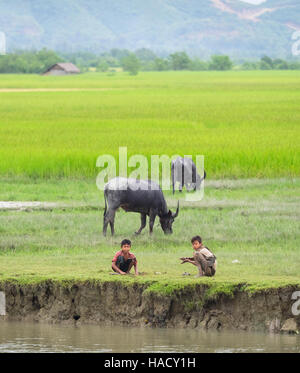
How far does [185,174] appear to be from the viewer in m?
18.5

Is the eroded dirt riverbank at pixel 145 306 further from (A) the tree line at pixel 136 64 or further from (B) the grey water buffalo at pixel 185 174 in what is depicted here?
(A) the tree line at pixel 136 64

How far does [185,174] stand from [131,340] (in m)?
9.73

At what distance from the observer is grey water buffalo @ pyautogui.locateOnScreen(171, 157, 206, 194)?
18375 mm

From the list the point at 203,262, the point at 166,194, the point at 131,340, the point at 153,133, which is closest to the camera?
the point at 131,340

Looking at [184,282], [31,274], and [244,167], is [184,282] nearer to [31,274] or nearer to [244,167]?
[31,274]

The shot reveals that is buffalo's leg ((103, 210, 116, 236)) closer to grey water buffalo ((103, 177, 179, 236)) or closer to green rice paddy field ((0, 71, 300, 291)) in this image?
grey water buffalo ((103, 177, 179, 236))

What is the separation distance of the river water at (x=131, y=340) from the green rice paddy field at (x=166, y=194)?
0.61 metres

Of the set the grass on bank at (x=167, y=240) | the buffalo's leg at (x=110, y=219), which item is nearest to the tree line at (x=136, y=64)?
the grass on bank at (x=167, y=240)

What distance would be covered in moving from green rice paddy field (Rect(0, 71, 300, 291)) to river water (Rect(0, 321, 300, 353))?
61 centimetres

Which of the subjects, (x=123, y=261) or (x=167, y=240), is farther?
(x=167, y=240)

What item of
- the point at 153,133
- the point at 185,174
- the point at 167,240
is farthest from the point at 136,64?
the point at 167,240
